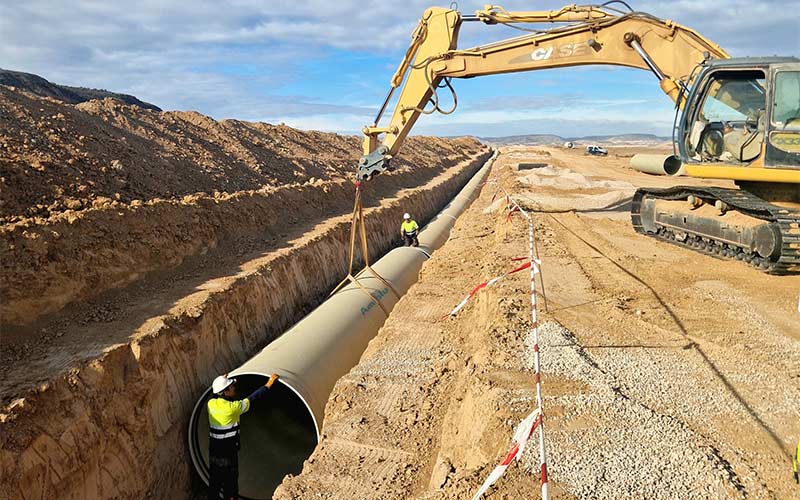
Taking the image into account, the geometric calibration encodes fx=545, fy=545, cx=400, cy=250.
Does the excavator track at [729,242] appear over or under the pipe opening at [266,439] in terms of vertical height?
over

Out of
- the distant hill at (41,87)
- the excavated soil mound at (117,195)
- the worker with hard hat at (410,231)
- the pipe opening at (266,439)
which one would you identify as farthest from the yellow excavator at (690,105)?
the distant hill at (41,87)

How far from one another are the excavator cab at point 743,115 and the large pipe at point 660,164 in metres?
0.57

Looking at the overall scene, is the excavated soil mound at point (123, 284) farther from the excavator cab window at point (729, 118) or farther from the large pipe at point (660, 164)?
the excavator cab window at point (729, 118)

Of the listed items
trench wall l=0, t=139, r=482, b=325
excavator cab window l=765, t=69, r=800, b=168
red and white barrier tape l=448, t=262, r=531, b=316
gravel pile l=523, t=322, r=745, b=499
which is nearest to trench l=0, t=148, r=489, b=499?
trench wall l=0, t=139, r=482, b=325

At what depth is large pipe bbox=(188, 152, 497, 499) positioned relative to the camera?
6.85m

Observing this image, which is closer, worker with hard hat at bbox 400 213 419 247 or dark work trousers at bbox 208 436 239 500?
dark work trousers at bbox 208 436 239 500

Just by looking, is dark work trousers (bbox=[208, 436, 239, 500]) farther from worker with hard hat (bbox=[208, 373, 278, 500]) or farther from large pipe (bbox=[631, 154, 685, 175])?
large pipe (bbox=[631, 154, 685, 175])

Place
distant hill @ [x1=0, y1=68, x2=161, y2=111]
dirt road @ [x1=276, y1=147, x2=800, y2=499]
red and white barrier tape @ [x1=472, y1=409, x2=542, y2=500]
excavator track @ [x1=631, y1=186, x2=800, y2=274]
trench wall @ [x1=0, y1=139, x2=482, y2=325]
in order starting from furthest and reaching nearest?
distant hill @ [x1=0, y1=68, x2=161, y2=111]
excavator track @ [x1=631, y1=186, x2=800, y2=274]
trench wall @ [x1=0, y1=139, x2=482, y2=325]
dirt road @ [x1=276, y1=147, x2=800, y2=499]
red and white barrier tape @ [x1=472, y1=409, x2=542, y2=500]

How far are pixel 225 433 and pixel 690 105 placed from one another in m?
8.38

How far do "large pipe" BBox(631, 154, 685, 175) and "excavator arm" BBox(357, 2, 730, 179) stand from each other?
1.06 meters

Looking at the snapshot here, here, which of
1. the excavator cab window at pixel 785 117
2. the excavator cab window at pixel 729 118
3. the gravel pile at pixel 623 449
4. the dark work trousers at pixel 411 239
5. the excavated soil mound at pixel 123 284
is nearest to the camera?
the gravel pile at pixel 623 449

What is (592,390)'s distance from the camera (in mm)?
4914

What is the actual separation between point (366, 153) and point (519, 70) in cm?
360

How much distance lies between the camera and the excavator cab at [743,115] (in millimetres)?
7754
